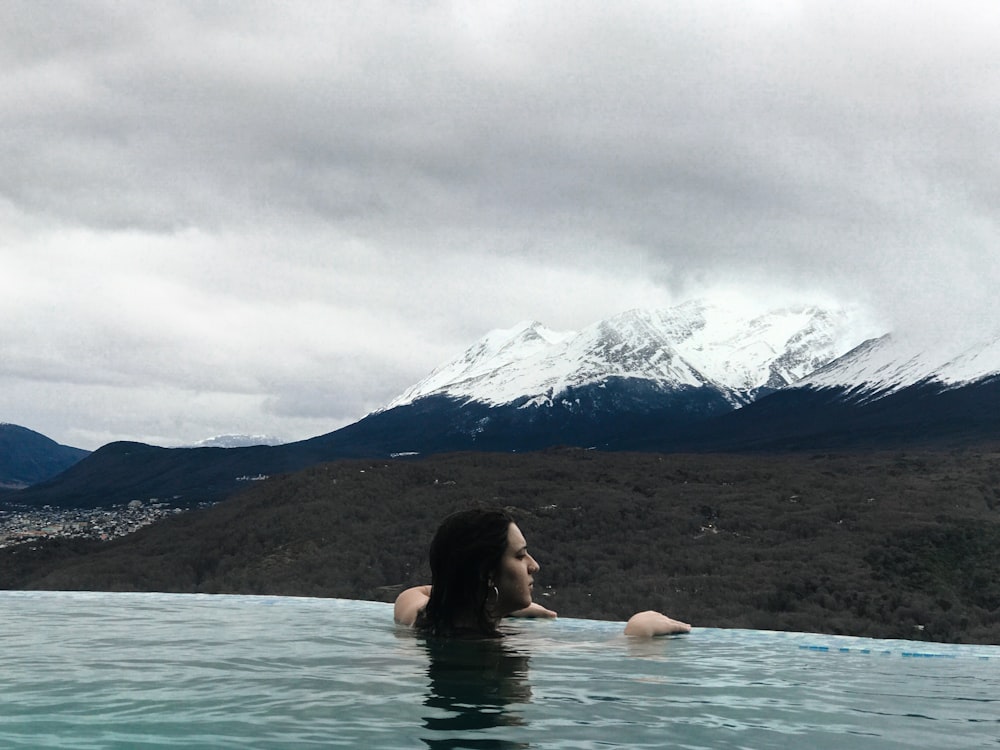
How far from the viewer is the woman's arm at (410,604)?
9766 mm

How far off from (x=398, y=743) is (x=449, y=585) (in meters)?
3.08

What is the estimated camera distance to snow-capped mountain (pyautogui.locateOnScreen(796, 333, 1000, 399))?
103938mm

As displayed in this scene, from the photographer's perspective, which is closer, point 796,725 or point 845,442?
point 796,725

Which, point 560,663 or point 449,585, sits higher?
point 449,585

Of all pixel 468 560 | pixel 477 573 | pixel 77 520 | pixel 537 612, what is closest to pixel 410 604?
pixel 537 612

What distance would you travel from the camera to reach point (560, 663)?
7.93 metres

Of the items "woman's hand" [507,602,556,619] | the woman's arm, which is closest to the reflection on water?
the woman's arm

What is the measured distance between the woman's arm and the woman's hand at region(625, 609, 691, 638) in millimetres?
1961

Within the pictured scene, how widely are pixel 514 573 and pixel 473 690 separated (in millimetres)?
1326

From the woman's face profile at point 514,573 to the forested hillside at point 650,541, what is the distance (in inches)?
660

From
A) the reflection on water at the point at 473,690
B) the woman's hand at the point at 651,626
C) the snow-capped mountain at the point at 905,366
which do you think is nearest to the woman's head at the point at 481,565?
the reflection on water at the point at 473,690

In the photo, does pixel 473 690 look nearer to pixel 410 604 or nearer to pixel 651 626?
pixel 410 604

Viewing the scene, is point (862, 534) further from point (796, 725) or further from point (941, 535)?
point (796, 725)

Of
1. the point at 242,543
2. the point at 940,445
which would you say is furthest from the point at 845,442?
the point at 242,543
